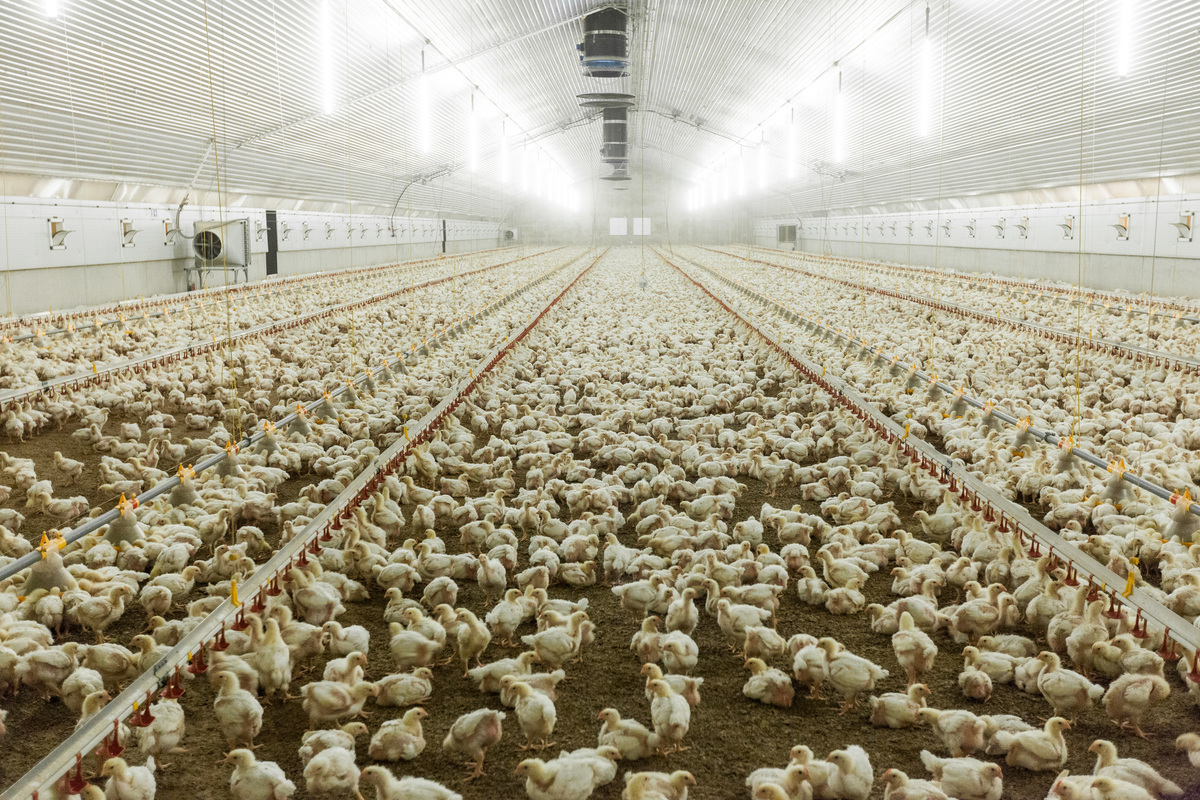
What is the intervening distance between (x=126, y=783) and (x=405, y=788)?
3.30 feet

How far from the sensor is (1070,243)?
73.6ft

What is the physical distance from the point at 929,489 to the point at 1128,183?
17.3m

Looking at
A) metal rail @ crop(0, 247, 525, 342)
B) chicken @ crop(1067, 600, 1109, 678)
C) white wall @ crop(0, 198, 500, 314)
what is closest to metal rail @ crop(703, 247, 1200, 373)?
chicken @ crop(1067, 600, 1109, 678)

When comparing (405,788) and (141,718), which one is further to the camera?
(141,718)

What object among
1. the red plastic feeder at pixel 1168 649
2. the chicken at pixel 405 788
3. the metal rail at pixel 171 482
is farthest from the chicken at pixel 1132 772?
the metal rail at pixel 171 482

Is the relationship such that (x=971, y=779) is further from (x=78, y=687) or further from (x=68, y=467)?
(x=68, y=467)

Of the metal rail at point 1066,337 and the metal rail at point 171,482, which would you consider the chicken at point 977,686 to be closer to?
the metal rail at point 171,482

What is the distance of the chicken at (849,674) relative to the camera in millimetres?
3803

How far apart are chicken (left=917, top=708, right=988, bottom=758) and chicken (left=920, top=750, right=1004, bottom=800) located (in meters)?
0.18

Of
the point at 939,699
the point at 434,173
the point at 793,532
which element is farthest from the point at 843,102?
the point at 939,699

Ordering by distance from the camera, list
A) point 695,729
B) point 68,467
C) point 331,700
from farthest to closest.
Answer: point 68,467 < point 695,729 < point 331,700

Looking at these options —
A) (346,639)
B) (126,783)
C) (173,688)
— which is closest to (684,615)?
(346,639)

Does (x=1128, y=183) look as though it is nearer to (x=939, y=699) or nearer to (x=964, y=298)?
(x=964, y=298)

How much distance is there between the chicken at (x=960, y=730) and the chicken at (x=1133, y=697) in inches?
23.1
